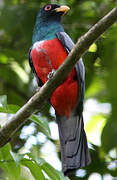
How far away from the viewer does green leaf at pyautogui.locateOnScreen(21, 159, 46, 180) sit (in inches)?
A: 125

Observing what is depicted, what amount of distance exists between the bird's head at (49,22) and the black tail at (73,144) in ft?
3.26

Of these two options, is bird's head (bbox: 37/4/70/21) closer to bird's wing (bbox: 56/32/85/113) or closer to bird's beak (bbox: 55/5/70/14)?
bird's beak (bbox: 55/5/70/14)

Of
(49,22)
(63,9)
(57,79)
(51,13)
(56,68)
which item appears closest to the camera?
(57,79)

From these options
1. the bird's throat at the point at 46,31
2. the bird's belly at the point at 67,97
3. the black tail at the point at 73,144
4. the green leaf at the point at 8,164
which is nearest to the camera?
the green leaf at the point at 8,164

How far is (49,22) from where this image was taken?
5.23 meters

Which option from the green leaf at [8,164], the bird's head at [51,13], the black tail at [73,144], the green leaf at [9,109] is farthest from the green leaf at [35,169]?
the bird's head at [51,13]

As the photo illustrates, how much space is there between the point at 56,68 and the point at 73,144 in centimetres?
81

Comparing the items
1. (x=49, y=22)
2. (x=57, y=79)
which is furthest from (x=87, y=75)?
(x=57, y=79)

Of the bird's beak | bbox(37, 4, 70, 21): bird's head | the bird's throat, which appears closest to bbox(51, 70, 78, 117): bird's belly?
the bird's throat

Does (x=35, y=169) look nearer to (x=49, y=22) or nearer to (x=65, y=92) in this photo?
(x=65, y=92)

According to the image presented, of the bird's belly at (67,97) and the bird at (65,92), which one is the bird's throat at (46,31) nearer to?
the bird at (65,92)

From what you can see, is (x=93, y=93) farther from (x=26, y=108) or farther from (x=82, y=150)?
(x=26, y=108)

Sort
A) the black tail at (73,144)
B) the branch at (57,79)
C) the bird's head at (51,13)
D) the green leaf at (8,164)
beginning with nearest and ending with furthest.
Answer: the branch at (57,79) → the green leaf at (8,164) → the black tail at (73,144) → the bird's head at (51,13)

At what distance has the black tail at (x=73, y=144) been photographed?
156 inches
